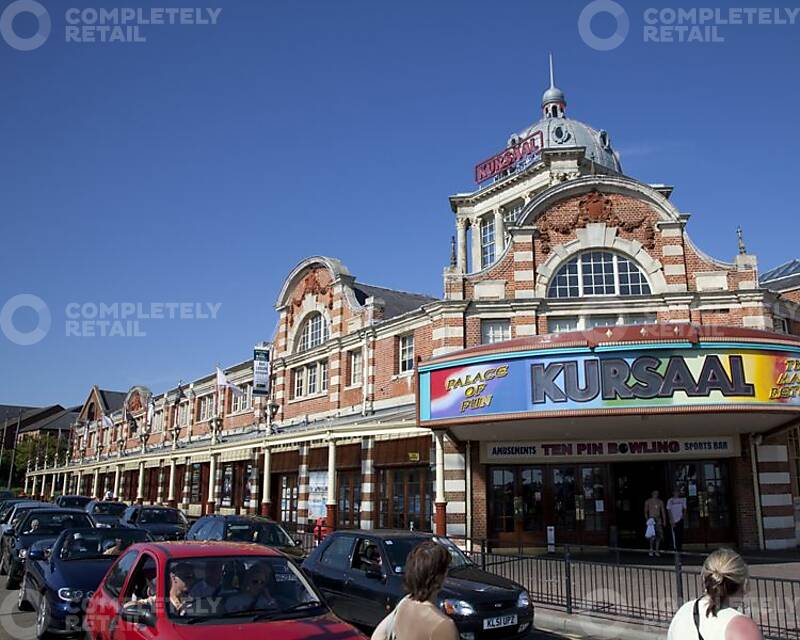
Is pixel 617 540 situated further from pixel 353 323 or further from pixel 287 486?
pixel 287 486

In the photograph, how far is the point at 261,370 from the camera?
32344mm

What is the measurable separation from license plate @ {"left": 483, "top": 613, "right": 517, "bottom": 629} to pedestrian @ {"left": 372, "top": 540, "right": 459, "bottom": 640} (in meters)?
5.44

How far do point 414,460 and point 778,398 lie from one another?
35.9ft

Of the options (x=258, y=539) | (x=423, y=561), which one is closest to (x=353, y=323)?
(x=258, y=539)

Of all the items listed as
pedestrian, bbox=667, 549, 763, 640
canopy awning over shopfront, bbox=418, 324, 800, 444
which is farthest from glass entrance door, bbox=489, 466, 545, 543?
pedestrian, bbox=667, 549, 763, 640

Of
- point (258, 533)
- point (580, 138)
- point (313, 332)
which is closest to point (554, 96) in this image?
point (580, 138)

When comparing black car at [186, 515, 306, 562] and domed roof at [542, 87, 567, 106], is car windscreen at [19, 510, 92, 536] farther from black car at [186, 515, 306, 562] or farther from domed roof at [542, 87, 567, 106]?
domed roof at [542, 87, 567, 106]

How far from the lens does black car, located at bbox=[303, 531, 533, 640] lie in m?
9.03

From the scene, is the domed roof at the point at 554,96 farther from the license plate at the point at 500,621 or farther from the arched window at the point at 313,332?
the license plate at the point at 500,621

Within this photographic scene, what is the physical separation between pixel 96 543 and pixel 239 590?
6.75 meters

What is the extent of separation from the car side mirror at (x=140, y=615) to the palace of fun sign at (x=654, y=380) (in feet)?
39.8

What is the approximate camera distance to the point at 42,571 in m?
10.8

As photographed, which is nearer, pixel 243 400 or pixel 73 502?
pixel 73 502

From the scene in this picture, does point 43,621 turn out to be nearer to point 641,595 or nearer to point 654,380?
point 641,595
